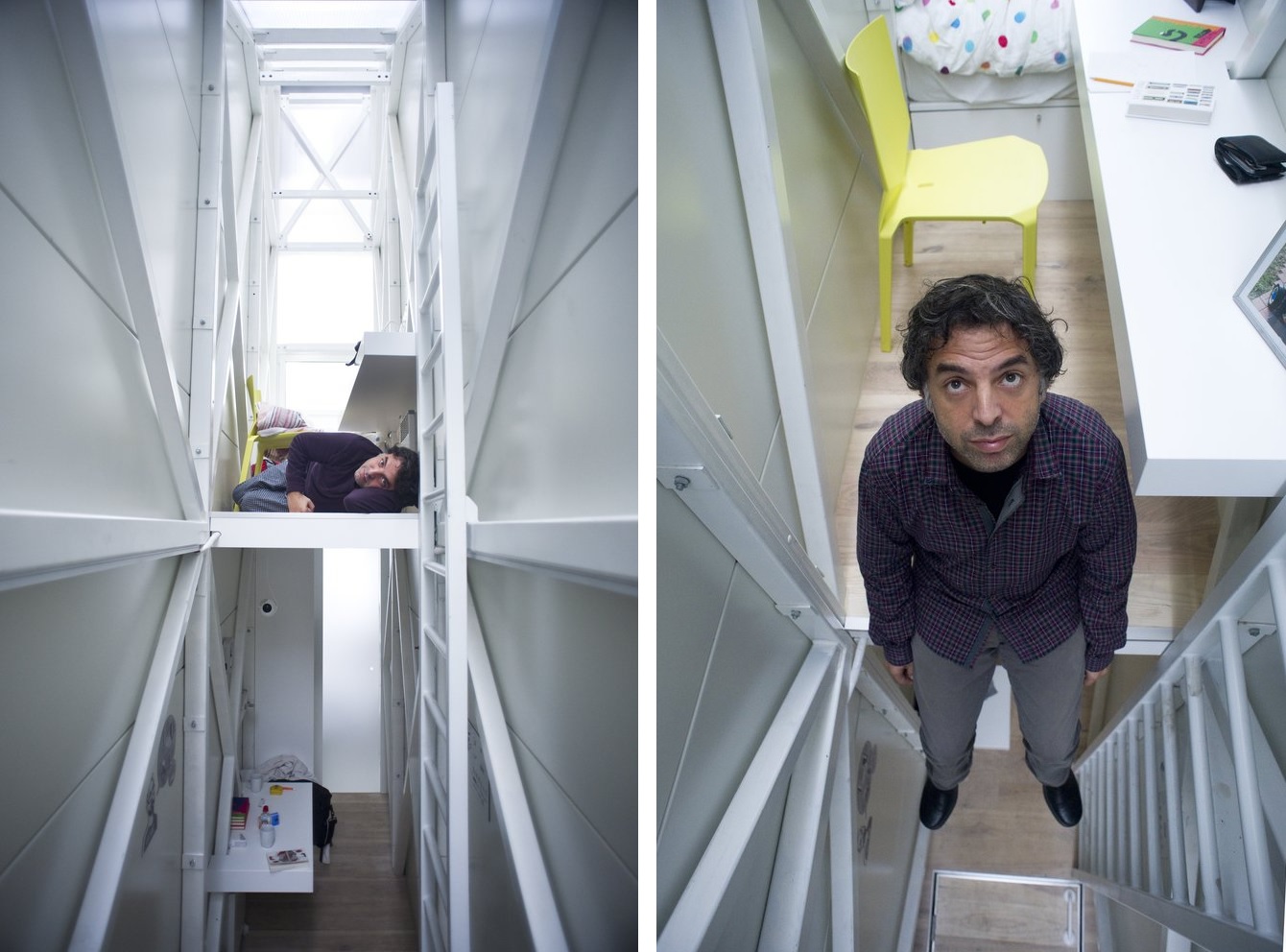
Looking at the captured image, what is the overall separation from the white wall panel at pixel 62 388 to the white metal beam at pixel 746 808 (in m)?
1.10

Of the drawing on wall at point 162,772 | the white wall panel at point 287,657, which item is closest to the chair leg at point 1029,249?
the drawing on wall at point 162,772

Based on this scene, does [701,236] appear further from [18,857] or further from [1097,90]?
[1097,90]

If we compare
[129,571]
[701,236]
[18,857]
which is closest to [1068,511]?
[701,236]

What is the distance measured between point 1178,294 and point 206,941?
2.80 m

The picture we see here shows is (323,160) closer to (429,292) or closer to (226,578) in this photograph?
(226,578)

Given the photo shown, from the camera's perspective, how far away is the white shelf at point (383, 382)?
327cm

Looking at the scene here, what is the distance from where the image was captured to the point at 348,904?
16.6 ft

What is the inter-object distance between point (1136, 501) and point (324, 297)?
603 centimetres

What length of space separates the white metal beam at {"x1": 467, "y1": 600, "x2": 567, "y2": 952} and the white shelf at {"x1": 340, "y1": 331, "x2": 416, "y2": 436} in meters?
1.23

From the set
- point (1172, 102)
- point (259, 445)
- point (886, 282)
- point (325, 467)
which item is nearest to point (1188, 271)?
point (1172, 102)

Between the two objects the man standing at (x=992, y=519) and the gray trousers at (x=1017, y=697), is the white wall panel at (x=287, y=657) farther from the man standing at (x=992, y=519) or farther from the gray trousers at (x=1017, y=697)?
A: the man standing at (x=992, y=519)

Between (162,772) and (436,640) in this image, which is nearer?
(162,772)

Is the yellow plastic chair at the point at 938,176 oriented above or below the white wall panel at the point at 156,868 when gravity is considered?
above

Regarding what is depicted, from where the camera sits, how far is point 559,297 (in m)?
1.72
